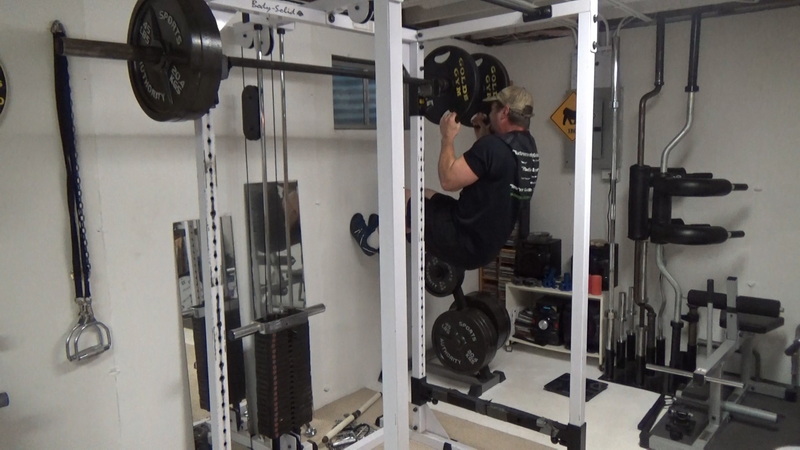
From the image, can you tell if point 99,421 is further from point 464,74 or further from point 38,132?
point 464,74

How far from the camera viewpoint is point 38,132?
1.85 m

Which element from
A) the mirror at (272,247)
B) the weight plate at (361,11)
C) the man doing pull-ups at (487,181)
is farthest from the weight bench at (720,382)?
the weight plate at (361,11)

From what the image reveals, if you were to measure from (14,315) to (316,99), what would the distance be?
5.25 ft

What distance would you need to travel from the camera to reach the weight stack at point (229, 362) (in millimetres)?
2293

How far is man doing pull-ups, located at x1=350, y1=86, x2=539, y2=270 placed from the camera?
7.82 ft

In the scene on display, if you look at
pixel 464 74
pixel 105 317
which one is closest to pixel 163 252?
pixel 105 317

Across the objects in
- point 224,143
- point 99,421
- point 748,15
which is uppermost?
point 748,15

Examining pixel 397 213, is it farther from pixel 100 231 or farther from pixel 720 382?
pixel 720 382

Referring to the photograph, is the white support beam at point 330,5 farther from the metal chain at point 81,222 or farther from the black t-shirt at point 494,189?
the metal chain at point 81,222

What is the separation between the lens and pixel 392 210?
1.23 metres

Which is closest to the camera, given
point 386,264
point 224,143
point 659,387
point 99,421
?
point 386,264

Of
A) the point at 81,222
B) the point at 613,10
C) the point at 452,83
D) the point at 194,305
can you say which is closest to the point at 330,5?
the point at 452,83

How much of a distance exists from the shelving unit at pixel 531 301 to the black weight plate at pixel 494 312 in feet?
1.80

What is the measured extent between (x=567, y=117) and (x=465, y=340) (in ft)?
5.88
